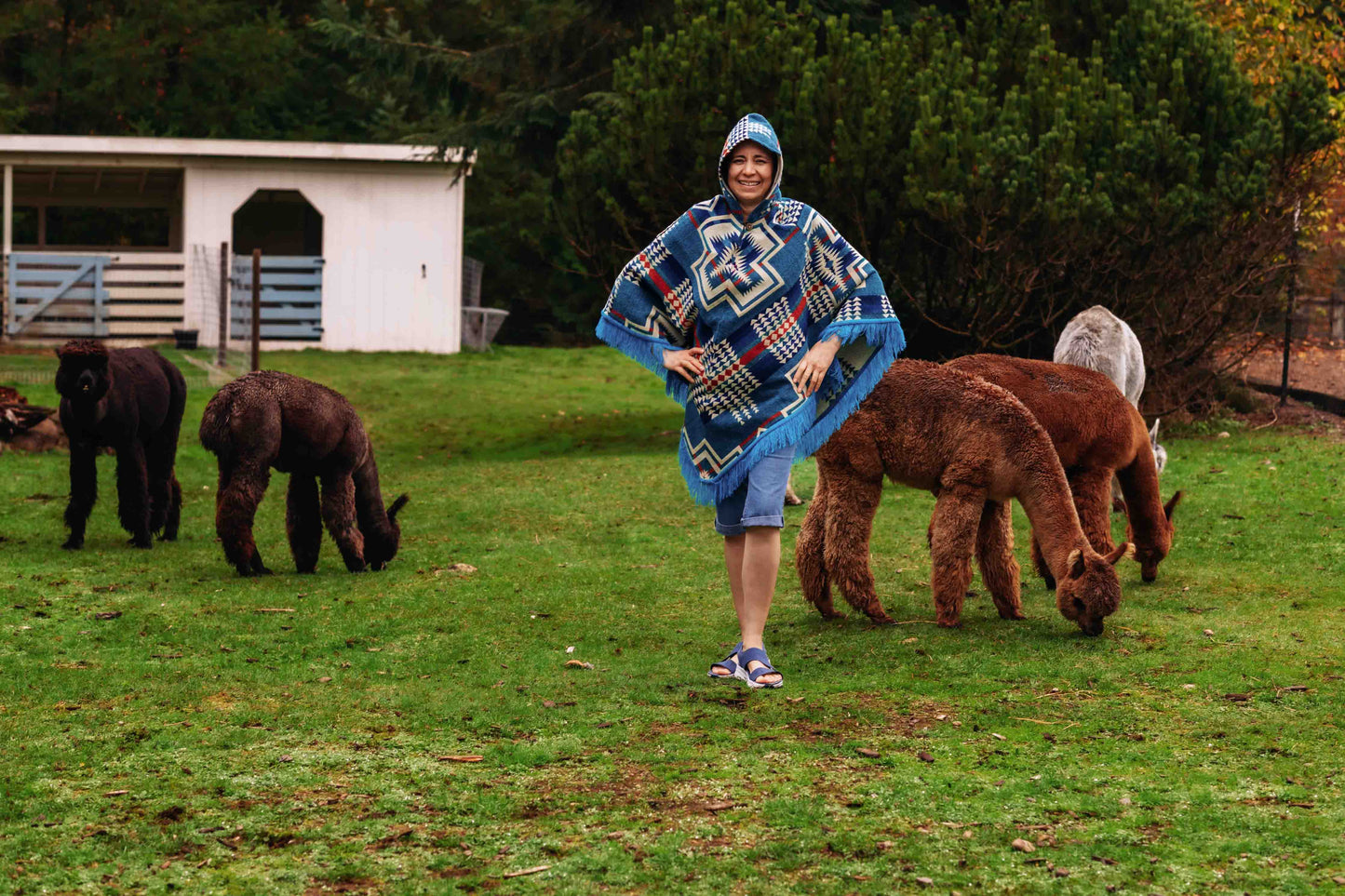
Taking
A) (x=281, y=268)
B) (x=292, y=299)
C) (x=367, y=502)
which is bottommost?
(x=367, y=502)

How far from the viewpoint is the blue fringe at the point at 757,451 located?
618 cm

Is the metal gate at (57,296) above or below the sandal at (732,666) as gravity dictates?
above

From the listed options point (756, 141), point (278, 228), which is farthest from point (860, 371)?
point (278, 228)

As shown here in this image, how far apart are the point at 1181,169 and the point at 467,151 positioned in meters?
11.6

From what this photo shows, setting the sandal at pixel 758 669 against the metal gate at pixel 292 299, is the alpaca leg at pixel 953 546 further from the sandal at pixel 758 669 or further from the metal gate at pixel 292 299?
the metal gate at pixel 292 299

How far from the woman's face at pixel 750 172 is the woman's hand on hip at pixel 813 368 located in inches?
26.6

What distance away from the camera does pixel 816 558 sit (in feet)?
25.4

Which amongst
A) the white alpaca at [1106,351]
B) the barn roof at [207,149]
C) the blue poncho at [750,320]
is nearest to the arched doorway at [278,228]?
the barn roof at [207,149]

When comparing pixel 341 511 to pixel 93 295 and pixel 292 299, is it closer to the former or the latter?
pixel 292 299

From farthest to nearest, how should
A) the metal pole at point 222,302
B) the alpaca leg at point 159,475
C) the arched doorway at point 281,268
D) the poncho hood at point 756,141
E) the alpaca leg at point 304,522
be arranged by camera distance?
the arched doorway at point 281,268
the metal pole at point 222,302
the alpaca leg at point 159,475
the alpaca leg at point 304,522
the poncho hood at point 756,141

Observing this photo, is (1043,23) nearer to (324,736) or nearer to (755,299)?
(755,299)

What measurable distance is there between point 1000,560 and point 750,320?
2370 millimetres

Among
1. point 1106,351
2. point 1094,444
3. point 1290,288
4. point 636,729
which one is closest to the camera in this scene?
point 636,729

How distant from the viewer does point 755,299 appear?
20.5ft
